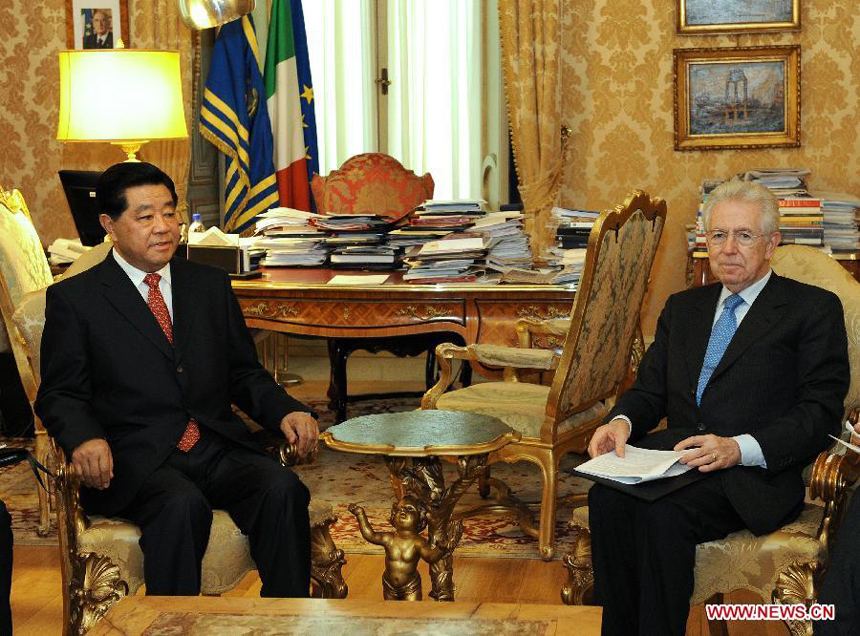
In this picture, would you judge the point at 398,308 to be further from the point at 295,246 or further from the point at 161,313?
the point at 161,313

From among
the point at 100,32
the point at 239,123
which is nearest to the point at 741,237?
the point at 239,123

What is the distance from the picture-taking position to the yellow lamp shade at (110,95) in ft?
15.4

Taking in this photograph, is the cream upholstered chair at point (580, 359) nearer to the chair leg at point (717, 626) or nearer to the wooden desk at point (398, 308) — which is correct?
the wooden desk at point (398, 308)

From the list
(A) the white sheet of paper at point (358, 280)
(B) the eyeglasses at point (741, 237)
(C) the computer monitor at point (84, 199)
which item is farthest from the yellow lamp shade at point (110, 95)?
(B) the eyeglasses at point (741, 237)

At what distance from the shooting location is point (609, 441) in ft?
9.43

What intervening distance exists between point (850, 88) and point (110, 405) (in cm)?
488

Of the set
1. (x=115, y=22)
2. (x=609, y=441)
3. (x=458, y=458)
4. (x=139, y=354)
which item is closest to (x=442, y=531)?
(x=458, y=458)

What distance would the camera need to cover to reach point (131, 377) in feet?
9.75

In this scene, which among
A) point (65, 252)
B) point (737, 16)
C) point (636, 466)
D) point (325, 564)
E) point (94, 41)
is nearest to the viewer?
point (636, 466)

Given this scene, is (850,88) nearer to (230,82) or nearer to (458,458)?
(230,82)

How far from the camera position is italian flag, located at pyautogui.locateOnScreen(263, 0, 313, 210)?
23.1 ft

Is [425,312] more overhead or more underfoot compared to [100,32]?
more underfoot

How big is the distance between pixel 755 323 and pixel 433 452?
83 centimetres

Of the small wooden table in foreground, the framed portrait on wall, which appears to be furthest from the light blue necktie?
the framed portrait on wall
